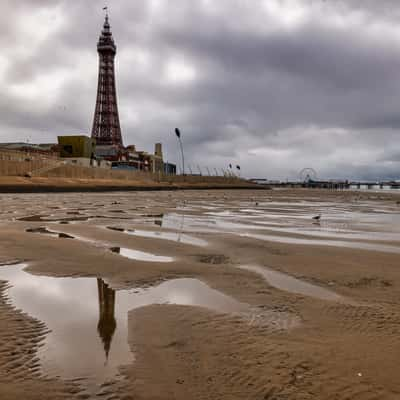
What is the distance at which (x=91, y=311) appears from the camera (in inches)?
130

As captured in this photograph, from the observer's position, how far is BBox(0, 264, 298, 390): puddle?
7.63 ft

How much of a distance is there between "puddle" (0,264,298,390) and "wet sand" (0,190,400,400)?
0.01 meters

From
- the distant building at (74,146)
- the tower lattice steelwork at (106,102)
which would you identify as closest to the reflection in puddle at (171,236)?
the distant building at (74,146)

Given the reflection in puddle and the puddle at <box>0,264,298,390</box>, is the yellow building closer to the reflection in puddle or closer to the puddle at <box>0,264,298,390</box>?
the reflection in puddle

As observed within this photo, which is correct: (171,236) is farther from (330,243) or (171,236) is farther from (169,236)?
(330,243)

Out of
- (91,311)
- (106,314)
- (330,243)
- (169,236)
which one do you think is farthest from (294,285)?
(169,236)

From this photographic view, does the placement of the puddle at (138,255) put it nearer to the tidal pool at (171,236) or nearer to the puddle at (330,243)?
the tidal pool at (171,236)

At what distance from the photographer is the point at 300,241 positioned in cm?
763

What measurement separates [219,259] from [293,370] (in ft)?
11.5

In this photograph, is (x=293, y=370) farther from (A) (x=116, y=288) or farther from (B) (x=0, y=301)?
(B) (x=0, y=301)

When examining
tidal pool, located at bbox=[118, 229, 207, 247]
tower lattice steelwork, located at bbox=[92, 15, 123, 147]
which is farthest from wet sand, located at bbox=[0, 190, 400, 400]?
tower lattice steelwork, located at bbox=[92, 15, 123, 147]

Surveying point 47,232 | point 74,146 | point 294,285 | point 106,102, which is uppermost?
point 106,102

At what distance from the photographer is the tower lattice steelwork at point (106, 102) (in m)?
96.9

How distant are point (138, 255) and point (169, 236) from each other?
7.24 ft
